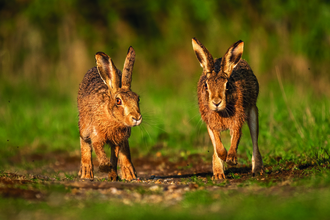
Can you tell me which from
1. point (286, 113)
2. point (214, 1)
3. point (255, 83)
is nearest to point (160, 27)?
point (214, 1)

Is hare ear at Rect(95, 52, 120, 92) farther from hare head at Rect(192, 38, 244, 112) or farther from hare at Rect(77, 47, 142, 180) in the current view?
hare head at Rect(192, 38, 244, 112)

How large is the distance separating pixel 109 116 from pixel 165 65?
30.6 ft

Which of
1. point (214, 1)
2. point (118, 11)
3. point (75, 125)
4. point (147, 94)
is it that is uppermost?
point (118, 11)

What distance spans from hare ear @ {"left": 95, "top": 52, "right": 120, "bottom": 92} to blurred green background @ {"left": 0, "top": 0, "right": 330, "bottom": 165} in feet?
2.79

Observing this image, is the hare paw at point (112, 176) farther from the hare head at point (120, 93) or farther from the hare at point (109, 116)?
the hare head at point (120, 93)

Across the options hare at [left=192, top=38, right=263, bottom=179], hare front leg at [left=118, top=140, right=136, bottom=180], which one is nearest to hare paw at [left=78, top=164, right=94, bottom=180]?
hare front leg at [left=118, top=140, right=136, bottom=180]

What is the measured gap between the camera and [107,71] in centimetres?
699

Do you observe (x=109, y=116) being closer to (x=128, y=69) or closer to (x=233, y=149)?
(x=128, y=69)

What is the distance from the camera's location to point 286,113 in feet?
31.1

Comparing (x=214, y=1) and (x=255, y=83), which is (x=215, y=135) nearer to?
(x=255, y=83)

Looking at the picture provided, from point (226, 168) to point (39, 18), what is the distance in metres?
10.5

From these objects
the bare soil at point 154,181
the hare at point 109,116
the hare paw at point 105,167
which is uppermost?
the hare at point 109,116

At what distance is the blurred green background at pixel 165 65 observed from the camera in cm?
934

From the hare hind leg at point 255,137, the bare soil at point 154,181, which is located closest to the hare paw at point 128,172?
the bare soil at point 154,181
